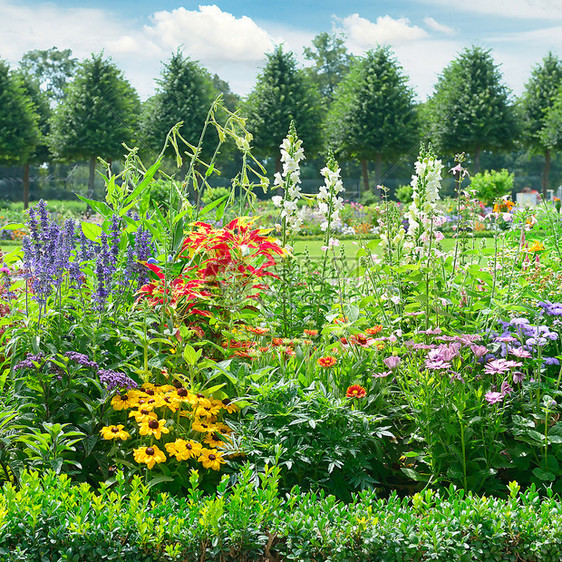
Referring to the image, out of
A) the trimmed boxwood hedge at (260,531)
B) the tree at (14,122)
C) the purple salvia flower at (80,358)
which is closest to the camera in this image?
the trimmed boxwood hedge at (260,531)

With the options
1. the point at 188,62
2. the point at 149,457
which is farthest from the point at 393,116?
the point at 149,457

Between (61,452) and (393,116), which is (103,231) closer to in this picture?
(61,452)

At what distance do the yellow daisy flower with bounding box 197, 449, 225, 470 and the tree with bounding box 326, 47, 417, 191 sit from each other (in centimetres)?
2659

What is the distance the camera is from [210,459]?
252cm

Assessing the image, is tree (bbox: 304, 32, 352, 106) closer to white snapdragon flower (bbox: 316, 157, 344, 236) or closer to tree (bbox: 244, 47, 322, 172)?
tree (bbox: 244, 47, 322, 172)

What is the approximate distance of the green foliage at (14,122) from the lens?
2848 centimetres

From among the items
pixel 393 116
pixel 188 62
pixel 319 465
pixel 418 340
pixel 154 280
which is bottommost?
pixel 319 465

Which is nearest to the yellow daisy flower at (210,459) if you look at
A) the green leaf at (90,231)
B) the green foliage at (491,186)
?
the green leaf at (90,231)

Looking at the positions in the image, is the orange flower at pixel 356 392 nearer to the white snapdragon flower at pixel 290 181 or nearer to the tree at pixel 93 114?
the white snapdragon flower at pixel 290 181

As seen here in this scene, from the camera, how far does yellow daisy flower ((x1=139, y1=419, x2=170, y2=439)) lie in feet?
8.20

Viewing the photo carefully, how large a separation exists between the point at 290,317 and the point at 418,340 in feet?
3.58

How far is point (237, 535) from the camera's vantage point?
2.00 metres

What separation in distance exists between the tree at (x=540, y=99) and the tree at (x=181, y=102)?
16.0m

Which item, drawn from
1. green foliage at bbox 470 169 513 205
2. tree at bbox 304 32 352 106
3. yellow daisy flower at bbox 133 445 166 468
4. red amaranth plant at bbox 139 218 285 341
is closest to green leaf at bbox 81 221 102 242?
red amaranth plant at bbox 139 218 285 341
